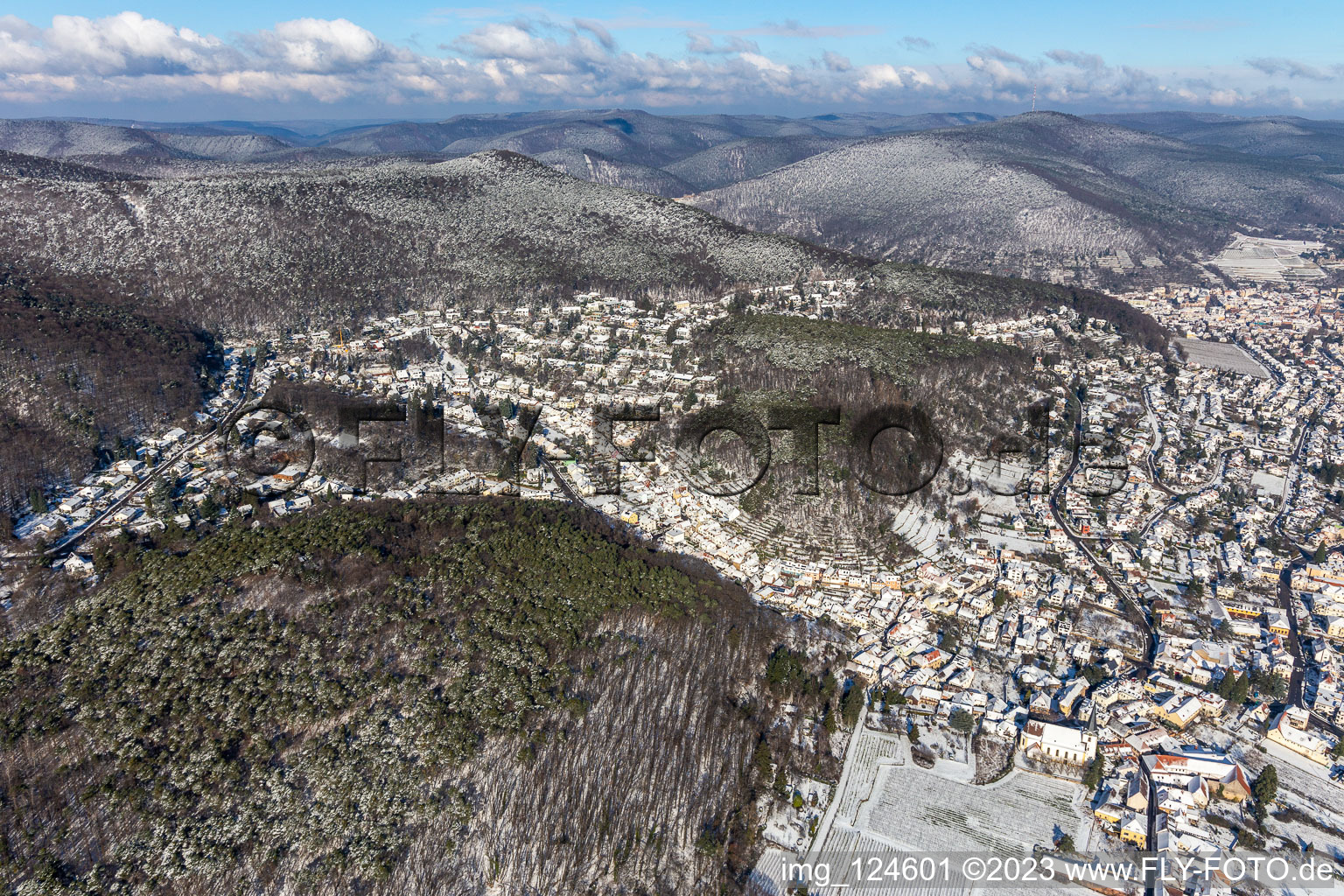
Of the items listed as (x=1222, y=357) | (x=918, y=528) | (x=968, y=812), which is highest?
(x=918, y=528)

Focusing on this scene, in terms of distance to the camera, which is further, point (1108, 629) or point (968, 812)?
point (1108, 629)

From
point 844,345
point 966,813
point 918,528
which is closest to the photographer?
point 966,813

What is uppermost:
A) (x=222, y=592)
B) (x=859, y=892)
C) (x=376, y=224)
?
(x=376, y=224)

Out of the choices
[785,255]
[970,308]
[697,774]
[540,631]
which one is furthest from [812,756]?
[785,255]

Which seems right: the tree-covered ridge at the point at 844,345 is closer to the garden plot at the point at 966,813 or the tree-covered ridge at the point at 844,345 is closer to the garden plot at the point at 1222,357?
the garden plot at the point at 1222,357

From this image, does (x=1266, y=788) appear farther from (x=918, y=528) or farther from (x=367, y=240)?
(x=367, y=240)

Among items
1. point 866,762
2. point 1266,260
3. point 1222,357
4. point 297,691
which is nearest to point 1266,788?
point 866,762

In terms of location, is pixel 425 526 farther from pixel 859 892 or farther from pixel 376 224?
pixel 376 224
